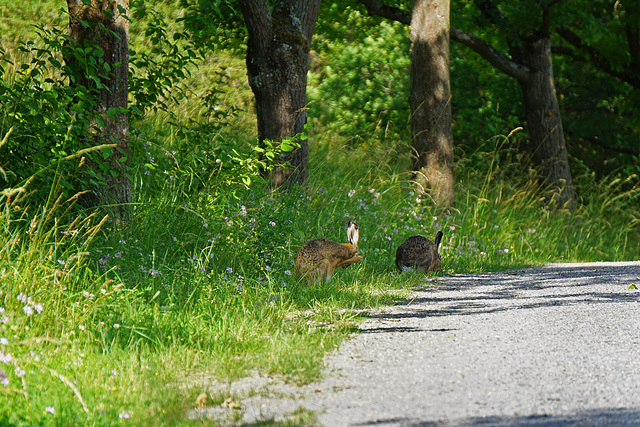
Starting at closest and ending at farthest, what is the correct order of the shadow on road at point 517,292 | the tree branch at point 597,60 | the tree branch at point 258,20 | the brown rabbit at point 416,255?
the shadow on road at point 517,292
the brown rabbit at point 416,255
the tree branch at point 258,20
the tree branch at point 597,60

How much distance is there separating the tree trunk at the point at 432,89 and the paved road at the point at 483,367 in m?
5.83

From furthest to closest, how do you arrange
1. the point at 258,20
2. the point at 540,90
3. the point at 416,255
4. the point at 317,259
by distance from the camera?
the point at 540,90
the point at 258,20
the point at 416,255
the point at 317,259

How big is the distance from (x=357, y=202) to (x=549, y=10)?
7097 mm

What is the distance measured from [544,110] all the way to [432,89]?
13.8 ft

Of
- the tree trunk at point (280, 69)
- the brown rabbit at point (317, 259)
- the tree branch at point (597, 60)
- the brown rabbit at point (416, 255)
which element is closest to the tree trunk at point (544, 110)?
the tree branch at point (597, 60)

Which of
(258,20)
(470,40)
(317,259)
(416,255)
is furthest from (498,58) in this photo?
(317,259)

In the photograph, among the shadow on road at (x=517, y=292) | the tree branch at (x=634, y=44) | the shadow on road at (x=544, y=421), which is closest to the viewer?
the shadow on road at (x=544, y=421)

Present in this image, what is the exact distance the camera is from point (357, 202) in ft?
35.5

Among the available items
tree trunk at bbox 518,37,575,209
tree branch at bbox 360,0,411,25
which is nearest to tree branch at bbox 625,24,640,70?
tree trunk at bbox 518,37,575,209

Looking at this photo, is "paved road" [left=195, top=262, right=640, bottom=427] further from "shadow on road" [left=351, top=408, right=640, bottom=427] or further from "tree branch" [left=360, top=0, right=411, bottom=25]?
"tree branch" [left=360, top=0, right=411, bottom=25]

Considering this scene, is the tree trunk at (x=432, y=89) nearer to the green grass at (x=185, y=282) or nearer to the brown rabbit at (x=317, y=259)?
the green grass at (x=185, y=282)

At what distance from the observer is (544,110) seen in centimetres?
1622

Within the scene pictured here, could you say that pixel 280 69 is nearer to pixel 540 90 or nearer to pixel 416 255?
pixel 416 255

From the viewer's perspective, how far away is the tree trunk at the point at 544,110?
16078mm
